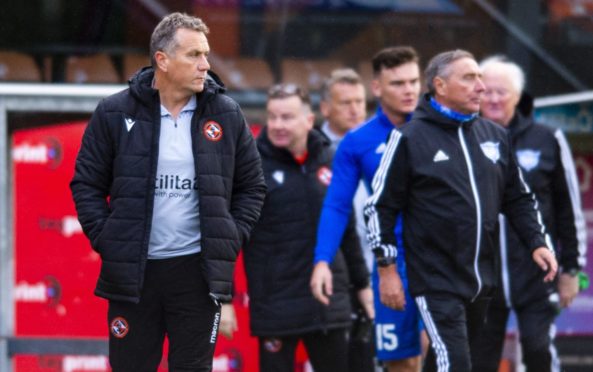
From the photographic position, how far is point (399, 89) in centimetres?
738

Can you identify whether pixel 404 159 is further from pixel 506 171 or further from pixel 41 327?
pixel 41 327

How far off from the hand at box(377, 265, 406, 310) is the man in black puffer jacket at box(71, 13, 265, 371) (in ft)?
3.09

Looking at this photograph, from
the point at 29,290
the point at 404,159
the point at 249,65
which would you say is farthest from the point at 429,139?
the point at 29,290

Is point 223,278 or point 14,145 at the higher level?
point 14,145

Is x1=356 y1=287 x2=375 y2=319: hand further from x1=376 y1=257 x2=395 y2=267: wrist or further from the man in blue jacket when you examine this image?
x1=376 y1=257 x2=395 y2=267: wrist

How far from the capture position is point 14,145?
848 cm

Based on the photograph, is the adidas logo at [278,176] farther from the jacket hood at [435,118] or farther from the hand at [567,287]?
the hand at [567,287]

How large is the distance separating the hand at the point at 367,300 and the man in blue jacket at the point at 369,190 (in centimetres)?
32

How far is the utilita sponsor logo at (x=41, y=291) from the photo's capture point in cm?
847

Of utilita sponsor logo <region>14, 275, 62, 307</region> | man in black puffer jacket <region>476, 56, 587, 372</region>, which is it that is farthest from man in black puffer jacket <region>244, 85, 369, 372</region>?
utilita sponsor logo <region>14, 275, 62, 307</region>

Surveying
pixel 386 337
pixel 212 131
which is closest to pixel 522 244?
pixel 386 337

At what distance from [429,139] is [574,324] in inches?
134

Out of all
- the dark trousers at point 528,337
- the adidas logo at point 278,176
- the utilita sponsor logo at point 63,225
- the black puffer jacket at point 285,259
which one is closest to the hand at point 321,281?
the black puffer jacket at point 285,259

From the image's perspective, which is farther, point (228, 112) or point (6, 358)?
point (6, 358)
